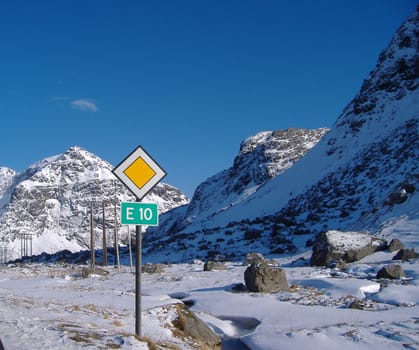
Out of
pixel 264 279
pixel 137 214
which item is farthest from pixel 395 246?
pixel 137 214

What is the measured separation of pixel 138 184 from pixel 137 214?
1.47 feet

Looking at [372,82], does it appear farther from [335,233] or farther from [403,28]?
[335,233]

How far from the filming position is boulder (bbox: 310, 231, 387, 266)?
1029 inches

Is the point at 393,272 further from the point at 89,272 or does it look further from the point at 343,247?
the point at 89,272

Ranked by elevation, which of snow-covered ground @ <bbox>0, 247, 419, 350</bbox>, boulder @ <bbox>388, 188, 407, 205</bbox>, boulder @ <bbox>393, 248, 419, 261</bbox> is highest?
boulder @ <bbox>388, 188, 407, 205</bbox>

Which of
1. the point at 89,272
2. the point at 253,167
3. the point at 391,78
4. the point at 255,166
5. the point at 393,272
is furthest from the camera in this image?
the point at 253,167

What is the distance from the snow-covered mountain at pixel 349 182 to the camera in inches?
1868

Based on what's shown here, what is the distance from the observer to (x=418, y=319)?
10969mm

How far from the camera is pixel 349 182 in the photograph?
60.4 m

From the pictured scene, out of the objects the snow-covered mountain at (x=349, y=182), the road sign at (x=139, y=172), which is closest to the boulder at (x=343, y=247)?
the snow-covered mountain at (x=349, y=182)

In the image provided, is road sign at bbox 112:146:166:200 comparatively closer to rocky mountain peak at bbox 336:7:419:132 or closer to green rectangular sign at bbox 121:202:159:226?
green rectangular sign at bbox 121:202:159:226

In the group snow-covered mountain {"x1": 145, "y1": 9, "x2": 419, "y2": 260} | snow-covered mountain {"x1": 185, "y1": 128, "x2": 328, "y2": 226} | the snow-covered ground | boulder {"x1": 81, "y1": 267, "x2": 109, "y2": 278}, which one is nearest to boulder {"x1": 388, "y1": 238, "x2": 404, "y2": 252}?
snow-covered mountain {"x1": 145, "y1": 9, "x2": 419, "y2": 260}

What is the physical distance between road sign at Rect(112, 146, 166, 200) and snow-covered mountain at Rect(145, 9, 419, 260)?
95.6 feet

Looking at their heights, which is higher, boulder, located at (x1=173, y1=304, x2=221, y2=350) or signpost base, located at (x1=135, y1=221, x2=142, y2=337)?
signpost base, located at (x1=135, y1=221, x2=142, y2=337)
